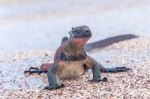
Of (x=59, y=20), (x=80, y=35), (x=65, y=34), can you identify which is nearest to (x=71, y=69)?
(x=80, y=35)

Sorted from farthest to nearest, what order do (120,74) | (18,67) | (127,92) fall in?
(18,67), (120,74), (127,92)

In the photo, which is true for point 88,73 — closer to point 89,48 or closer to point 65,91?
point 65,91

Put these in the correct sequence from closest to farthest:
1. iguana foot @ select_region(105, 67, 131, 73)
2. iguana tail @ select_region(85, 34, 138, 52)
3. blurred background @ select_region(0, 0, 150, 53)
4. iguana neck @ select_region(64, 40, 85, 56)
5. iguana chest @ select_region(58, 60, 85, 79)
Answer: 1. iguana neck @ select_region(64, 40, 85, 56)
2. iguana chest @ select_region(58, 60, 85, 79)
3. iguana foot @ select_region(105, 67, 131, 73)
4. iguana tail @ select_region(85, 34, 138, 52)
5. blurred background @ select_region(0, 0, 150, 53)

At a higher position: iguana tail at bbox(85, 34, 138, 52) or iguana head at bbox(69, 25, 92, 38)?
iguana tail at bbox(85, 34, 138, 52)

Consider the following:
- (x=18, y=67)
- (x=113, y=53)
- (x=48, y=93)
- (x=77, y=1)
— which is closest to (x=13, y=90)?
(x=48, y=93)

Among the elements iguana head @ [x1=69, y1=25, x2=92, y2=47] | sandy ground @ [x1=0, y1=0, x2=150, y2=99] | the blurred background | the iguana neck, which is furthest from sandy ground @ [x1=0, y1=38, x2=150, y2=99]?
the blurred background

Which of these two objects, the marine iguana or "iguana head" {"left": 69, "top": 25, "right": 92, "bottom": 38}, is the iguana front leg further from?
"iguana head" {"left": 69, "top": 25, "right": 92, "bottom": 38}

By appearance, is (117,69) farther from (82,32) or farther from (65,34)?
(65,34)
